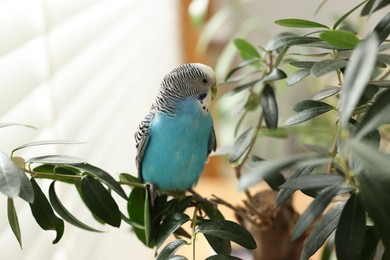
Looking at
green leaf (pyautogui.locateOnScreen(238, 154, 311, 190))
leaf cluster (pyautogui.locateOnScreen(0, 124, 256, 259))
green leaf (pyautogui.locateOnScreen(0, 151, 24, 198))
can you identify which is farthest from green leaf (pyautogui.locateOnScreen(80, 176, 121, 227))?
green leaf (pyautogui.locateOnScreen(238, 154, 311, 190))

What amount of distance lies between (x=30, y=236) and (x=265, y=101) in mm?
333

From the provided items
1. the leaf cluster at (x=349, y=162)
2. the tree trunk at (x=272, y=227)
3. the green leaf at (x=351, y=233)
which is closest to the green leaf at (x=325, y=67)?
the leaf cluster at (x=349, y=162)

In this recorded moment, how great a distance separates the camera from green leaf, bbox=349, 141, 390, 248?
0.97ft

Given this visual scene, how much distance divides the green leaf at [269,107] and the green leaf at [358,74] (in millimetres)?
276

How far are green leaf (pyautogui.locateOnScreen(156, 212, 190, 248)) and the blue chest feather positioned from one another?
134 mm

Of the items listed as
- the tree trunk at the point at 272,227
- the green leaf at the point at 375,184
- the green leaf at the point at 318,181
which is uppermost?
the green leaf at the point at 375,184

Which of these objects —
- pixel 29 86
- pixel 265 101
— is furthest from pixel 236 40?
pixel 29 86

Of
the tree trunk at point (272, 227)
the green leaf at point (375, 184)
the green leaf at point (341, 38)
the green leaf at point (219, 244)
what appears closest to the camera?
the green leaf at point (375, 184)

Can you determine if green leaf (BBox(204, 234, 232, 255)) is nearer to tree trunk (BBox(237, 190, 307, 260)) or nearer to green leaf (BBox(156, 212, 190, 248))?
green leaf (BBox(156, 212, 190, 248))

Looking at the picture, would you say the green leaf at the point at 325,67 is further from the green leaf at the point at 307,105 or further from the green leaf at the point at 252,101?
the green leaf at the point at 252,101

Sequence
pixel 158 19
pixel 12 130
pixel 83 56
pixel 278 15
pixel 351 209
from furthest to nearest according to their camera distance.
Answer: pixel 278 15
pixel 158 19
pixel 83 56
pixel 12 130
pixel 351 209

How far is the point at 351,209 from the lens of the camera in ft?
1.25

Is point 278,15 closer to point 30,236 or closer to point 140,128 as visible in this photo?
point 140,128

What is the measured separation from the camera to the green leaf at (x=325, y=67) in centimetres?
41
